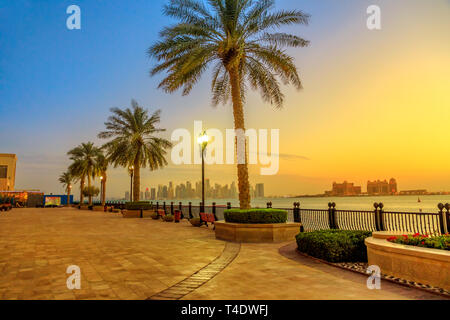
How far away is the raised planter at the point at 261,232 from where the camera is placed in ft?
34.8

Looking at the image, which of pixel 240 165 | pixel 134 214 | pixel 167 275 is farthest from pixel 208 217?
pixel 134 214

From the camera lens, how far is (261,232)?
34.9ft

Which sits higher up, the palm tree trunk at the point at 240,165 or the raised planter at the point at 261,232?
the palm tree trunk at the point at 240,165

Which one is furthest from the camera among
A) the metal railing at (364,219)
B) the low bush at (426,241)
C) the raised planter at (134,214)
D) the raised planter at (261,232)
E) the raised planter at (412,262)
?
the raised planter at (134,214)

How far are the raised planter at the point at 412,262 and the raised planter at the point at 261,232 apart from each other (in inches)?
174

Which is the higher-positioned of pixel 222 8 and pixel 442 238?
pixel 222 8

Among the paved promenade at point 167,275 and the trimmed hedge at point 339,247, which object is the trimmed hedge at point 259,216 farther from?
the trimmed hedge at point 339,247

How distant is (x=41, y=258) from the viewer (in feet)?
25.6

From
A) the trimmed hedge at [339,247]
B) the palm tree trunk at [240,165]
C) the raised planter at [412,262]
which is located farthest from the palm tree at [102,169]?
the raised planter at [412,262]

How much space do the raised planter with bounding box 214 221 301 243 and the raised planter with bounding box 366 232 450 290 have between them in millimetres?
4409

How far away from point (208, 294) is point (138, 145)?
2539 centimetres

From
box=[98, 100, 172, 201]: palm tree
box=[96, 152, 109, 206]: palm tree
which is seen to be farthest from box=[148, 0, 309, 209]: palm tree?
box=[96, 152, 109, 206]: palm tree
